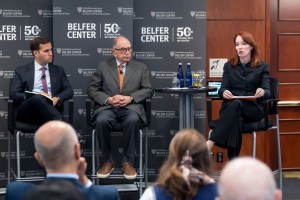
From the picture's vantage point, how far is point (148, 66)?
600 centimetres

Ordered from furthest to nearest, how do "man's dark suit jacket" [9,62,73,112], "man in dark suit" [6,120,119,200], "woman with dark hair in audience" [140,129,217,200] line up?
"man's dark suit jacket" [9,62,73,112] < "woman with dark hair in audience" [140,129,217,200] < "man in dark suit" [6,120,119,200]

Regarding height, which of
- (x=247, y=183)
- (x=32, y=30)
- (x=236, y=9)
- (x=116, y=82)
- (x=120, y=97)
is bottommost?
(x=247, y=183)

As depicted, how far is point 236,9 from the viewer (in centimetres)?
634

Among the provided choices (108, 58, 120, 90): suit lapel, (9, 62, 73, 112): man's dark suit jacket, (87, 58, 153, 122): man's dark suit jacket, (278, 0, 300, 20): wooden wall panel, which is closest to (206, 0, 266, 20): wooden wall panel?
(278, 0, 300, 20): wooden wall panel

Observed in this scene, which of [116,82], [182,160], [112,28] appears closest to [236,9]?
[112,28]

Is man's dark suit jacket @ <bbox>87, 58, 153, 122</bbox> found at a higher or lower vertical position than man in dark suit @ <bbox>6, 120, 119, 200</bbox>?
higher

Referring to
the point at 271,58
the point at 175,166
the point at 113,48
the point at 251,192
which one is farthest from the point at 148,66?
the point at 251,192

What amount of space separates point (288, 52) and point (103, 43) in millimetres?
2243

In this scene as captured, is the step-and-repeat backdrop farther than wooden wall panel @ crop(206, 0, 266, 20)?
No

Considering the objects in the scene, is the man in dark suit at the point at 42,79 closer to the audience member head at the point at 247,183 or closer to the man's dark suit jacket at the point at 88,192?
the man's dark suit jacket at the point at 88,192

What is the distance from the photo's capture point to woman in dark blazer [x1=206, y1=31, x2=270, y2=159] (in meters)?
5.10

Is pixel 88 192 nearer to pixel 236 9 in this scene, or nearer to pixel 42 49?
pixel 42 49

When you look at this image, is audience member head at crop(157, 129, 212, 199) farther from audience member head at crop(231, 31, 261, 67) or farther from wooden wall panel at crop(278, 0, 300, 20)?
wooden wall panel at crop(278, 0, 300, 20)

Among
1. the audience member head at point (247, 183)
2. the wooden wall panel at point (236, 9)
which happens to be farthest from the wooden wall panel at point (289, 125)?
the audience member head at point (247, 183)
